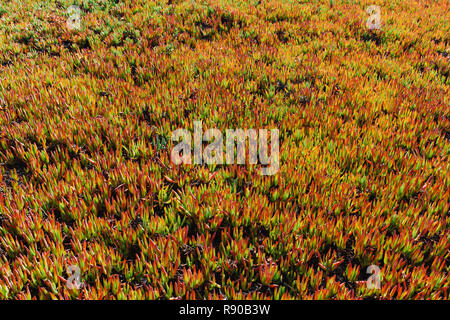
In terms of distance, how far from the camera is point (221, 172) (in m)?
3.23

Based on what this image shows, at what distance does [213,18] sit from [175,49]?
6.68 ft

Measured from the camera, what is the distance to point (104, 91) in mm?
4680

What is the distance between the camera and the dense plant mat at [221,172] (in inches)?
88.6

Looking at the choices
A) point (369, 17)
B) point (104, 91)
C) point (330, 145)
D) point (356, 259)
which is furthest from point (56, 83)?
point (369, 17)

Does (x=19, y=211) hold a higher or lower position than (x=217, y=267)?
higher

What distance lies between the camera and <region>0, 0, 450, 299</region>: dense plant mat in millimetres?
2250

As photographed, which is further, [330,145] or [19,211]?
[330,145]

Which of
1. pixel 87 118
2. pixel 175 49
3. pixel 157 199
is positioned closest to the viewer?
pixel 157 199

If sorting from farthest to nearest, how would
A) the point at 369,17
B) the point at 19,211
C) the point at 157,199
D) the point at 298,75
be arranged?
the point at 369,17, the point at 298,75, the point at 157,199, the point at 19,211

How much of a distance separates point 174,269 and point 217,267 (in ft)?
1.14

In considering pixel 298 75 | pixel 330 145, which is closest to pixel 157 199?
pixel 330 145

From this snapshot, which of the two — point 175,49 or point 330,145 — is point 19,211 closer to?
point 330,145
